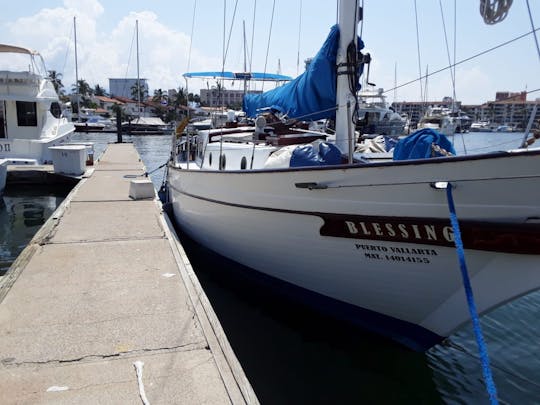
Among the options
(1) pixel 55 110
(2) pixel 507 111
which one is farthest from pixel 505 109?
(1) pixel 55 110

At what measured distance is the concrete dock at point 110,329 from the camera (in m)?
3.37

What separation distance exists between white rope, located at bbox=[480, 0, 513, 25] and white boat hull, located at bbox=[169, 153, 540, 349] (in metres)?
1.35

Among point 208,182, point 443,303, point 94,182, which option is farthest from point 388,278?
point 94,182

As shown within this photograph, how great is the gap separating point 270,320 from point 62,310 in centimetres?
289

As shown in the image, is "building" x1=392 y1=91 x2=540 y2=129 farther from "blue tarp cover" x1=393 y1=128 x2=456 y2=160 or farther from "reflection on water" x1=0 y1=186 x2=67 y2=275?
"reflection on water" x1=0 y1=186 x2=67 y2=275

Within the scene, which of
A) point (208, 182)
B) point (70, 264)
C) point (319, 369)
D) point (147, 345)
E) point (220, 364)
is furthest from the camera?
point (208, 182)

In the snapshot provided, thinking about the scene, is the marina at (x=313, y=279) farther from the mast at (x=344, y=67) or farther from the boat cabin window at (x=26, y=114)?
the boat cabin window at (x=26, y=114)

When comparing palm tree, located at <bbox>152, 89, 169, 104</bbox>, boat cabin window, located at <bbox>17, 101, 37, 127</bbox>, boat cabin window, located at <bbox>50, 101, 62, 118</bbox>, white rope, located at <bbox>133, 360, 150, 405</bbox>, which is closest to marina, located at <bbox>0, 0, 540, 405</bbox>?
white rope, located at <bbox>133, 360, 150, 405</bbox>

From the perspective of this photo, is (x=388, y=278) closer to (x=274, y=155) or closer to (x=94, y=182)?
(x=274, y=155)

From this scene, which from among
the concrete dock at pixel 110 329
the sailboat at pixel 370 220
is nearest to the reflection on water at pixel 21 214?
the concrete dock at pixel 110 329

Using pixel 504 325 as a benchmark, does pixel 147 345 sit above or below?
above

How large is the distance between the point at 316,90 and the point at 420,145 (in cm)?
211

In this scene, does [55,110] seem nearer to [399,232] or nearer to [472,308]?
[399,232]

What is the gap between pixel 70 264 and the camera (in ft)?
19.7
